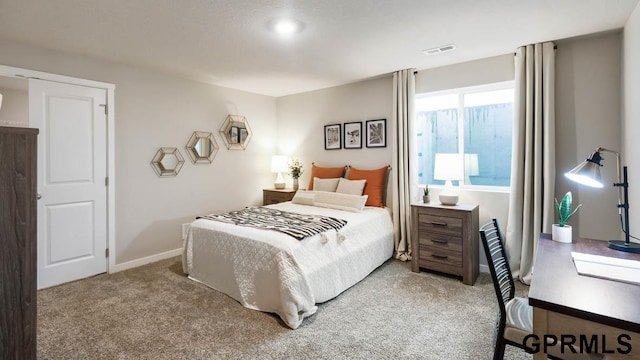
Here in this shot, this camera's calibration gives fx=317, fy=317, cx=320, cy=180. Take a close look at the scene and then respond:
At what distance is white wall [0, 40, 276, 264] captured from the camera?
11.2 feet

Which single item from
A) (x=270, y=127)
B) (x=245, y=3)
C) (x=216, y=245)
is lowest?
(x=216, y=245)

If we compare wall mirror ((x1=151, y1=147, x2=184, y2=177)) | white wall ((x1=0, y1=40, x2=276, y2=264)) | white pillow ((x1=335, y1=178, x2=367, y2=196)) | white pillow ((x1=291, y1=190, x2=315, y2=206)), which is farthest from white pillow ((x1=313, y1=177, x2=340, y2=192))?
wall mirror ((x1=151, y1=147, x2=184, y2=177))

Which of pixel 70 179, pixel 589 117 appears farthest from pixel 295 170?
pixel 589 117

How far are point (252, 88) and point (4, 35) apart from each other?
8.78 feet

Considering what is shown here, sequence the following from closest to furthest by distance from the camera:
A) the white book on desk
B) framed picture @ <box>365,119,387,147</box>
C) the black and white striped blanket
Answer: the white book on desk < the black and white striped blanket < framed picture @ <box>365,119,387,147</box>

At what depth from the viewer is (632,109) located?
2.38 meters

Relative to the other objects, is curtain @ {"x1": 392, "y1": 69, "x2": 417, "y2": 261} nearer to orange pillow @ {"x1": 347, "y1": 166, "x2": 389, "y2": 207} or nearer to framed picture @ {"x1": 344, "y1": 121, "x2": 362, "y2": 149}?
orange pillow @ {"x1": 347, "y1": 166, "x2": 389, "y2": 207}

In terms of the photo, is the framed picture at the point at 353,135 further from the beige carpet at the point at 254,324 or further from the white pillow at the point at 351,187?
the beige carpet at the point at 254,324

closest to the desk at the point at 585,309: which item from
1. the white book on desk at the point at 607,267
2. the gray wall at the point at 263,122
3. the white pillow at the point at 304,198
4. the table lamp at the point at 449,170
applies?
the white book on desk at the point at 607,267

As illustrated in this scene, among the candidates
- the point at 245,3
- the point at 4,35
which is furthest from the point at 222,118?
the point at 245,3

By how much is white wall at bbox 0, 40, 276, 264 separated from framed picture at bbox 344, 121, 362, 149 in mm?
1613

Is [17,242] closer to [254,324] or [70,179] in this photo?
[254,324]

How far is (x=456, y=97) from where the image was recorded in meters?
3.79

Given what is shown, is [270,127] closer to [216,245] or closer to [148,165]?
[148,165]
